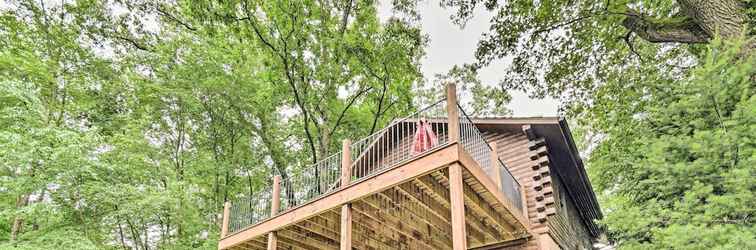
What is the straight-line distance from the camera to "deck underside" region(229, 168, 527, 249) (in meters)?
6.77

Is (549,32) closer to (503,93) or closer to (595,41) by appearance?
(595,41)

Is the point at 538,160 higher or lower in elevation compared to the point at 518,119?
lower

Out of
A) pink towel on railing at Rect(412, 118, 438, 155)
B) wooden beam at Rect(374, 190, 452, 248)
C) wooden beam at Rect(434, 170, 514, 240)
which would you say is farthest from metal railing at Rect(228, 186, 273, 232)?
wooden beam at Rect(434, 170, 514, 240)

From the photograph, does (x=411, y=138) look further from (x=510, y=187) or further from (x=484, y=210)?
(x=484, y=210)

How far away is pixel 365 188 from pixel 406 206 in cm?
128

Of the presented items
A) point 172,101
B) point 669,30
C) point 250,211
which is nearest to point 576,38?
point 669,30

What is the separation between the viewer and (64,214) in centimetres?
1102

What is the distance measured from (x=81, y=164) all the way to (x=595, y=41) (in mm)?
13964

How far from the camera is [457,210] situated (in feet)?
17.5

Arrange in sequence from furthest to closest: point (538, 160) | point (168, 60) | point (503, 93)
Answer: point (168, 60)
point (503, 93)
point (538, 160)

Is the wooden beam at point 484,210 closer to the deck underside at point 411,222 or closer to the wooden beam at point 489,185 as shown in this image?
the deck underside at point 411,222

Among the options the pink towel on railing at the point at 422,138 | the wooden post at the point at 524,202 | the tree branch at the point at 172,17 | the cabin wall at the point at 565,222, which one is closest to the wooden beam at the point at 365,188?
the pink towel on railing at the point at 422,138

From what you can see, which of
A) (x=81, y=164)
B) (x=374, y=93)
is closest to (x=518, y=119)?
(x=374, y=93)

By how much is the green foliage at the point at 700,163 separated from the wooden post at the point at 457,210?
278 centimetres
